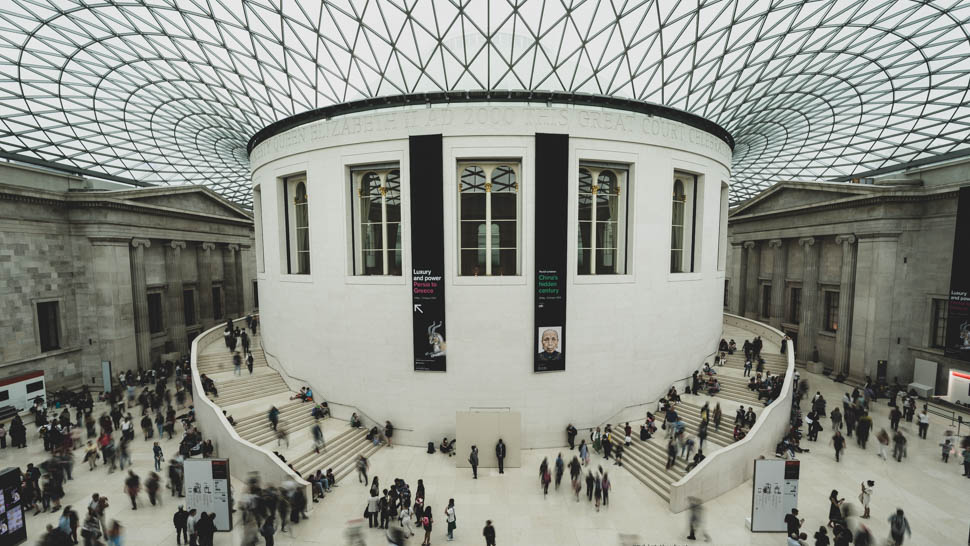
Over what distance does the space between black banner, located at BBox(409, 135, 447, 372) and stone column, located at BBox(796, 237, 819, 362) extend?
29.1 m

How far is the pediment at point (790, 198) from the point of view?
27.1 m

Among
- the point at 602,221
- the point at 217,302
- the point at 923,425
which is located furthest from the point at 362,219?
the point at 217,302

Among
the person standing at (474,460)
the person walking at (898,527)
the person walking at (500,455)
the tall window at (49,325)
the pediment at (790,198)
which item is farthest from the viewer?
the pediment at (790,198)

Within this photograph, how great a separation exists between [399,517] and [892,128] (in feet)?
127

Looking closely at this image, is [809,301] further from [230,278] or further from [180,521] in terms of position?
[230,278]

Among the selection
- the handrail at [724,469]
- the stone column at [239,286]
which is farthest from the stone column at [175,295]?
the handrail at [724,469]

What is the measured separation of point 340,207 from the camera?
17.4 m

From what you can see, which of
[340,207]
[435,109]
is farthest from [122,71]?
[435,109]

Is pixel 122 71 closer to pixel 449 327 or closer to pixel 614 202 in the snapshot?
pixel 449 327

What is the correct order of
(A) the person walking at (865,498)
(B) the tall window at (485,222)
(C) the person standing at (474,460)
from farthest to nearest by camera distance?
(B) the tall window at (485,222) < (C) the person standing at (474,460) < (A) the person walking at (865,498)

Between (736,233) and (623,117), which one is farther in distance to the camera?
(736,233)

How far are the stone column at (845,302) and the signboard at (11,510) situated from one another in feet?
131

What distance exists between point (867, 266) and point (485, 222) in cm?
2595

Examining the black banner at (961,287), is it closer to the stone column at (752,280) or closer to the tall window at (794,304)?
the tall window at (794,304)
